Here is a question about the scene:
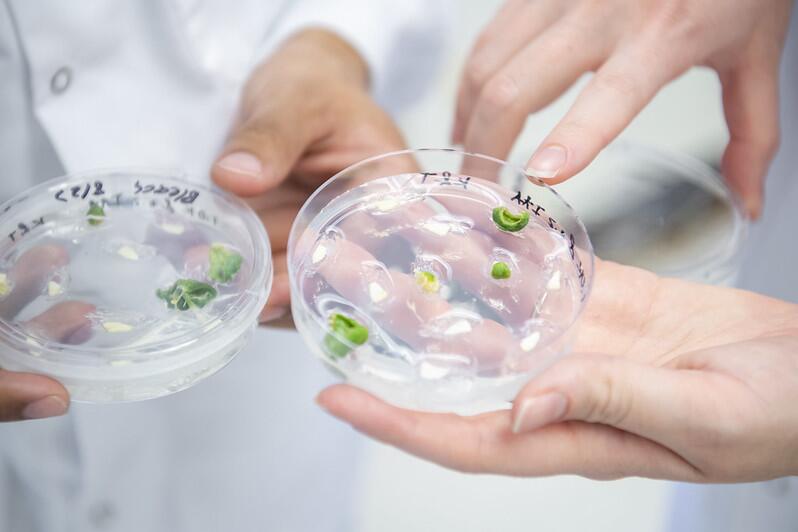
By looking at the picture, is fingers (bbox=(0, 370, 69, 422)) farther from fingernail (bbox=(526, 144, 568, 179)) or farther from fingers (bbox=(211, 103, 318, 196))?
fingernail (bbox=(526, 144, 568, 179))

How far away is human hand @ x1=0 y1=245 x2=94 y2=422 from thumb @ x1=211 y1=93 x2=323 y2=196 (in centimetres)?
32

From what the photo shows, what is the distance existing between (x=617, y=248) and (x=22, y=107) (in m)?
1.30

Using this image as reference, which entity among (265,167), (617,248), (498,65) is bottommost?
(617,248)

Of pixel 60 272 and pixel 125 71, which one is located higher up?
pixel 125 71

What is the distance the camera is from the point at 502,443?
3.19 ft

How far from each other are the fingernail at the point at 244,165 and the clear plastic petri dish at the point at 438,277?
151mm

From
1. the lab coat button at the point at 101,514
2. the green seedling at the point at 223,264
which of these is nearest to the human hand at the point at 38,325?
the green seedling at the point at 223,264

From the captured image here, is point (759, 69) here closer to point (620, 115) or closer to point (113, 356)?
point (620, 115)

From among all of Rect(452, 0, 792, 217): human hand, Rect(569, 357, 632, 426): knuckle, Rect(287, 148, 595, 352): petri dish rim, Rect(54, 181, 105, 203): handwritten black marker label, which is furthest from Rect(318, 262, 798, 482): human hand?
Rect(54, 181, 105, 203): handwritten black marker label

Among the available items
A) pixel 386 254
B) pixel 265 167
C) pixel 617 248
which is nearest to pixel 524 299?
pixel 386 254

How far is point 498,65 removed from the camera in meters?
1.54

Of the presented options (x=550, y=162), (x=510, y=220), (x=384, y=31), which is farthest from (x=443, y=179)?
(x=384, y=31)

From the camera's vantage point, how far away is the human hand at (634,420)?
922mm

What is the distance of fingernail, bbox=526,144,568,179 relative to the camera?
1.12 m
